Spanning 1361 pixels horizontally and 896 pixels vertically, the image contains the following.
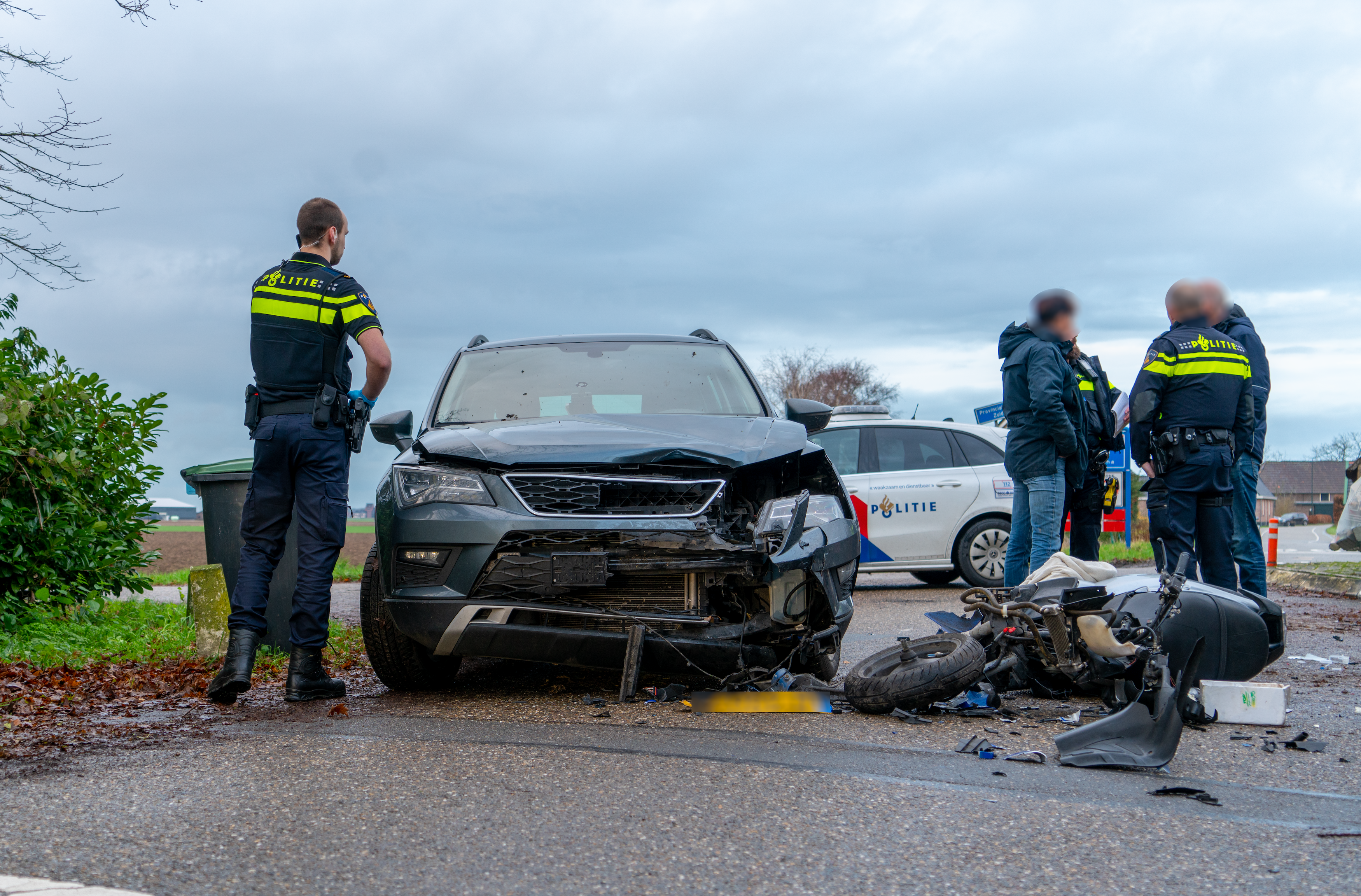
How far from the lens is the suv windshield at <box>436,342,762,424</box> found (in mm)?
5480

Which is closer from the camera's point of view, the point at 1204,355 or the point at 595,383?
the point at 595,383

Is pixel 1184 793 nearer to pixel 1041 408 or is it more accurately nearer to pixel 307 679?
pixel 307 679

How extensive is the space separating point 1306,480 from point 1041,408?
5669 inches

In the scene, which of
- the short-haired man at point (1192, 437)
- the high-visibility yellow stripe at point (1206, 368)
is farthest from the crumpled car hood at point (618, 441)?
the high-visibility yellow stripe at point (1206, 368)

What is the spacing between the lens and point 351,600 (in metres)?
11.5

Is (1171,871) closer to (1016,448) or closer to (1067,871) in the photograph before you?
(1067,871)

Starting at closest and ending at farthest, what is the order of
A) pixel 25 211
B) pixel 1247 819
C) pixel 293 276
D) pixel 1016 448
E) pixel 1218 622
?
1. pixel 1247 819
2. pixel 1218 622
3. pixel 293 276
4. pixel 1016 448
5. pixel 25 211

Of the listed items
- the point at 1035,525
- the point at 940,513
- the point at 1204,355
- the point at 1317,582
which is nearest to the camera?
the point at 1204,355

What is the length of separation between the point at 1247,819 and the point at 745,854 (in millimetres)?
1427

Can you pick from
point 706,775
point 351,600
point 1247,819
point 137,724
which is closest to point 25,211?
point 351,600

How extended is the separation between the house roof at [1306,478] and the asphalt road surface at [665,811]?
5473 inches

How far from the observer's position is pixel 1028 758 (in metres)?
3.71

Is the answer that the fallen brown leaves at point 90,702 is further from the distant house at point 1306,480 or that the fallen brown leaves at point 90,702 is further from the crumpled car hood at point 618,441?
the distant house at point 1306,480

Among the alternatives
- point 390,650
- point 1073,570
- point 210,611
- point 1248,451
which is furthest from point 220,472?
point 1248,451
